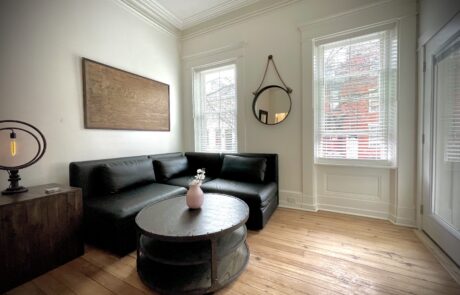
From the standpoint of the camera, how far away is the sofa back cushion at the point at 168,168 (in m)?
3.00

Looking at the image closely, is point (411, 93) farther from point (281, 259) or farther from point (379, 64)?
point (281, 259)

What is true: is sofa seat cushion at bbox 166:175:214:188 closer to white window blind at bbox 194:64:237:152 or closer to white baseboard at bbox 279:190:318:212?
white window blind at bbox 194:64:237:152

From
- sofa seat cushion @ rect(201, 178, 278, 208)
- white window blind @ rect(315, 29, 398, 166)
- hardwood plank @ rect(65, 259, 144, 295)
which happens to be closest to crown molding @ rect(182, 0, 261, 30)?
white window blind @ rect(315, 29, 398, 166)

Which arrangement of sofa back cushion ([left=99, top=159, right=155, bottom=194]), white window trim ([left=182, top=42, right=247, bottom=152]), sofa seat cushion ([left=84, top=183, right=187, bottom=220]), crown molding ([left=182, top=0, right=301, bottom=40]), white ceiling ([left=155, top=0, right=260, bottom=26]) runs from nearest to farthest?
sofa seat cushion ([left=84, top=183, right=187, bottom=220])
sofa back cushion ([left=99, top=159, right=155, bottom=194])
crown molding ([left=182, top=0, right=301, bottom=40])
white ceiling ([left=155, top=0, right=260, bottom=26])
white window trim ([left=182, top=42, right=247, bottom=152])

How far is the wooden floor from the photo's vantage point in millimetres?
1432

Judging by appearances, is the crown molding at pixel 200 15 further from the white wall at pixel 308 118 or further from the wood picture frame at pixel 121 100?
the wood picture frame at pixel 121 100

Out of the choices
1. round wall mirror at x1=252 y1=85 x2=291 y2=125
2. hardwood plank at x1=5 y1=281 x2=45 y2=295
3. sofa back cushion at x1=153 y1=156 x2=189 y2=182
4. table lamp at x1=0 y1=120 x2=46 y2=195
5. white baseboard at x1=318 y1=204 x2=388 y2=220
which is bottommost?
hardwood plank at x1=5 y1=281 x2=45 y2=295

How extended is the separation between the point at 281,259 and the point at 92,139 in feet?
8.48

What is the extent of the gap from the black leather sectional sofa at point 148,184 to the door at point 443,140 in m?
1.62

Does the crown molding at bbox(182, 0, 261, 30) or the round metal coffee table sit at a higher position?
the crown molding at bbox(182, 0, 261, 30)

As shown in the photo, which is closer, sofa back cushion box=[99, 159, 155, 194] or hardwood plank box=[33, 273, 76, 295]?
hardwood plank box=[33, 273, 76, 295]

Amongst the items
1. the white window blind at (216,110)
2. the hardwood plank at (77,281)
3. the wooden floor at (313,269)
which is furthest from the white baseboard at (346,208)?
the hardwood plank at (77,281)

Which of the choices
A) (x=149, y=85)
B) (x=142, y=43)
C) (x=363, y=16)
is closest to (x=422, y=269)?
(x=363, y=16)

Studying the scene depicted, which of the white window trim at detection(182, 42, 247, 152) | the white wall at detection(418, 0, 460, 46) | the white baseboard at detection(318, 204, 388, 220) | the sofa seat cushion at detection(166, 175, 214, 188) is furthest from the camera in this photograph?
the white window trim at detection(182, 42, 247, 152)
